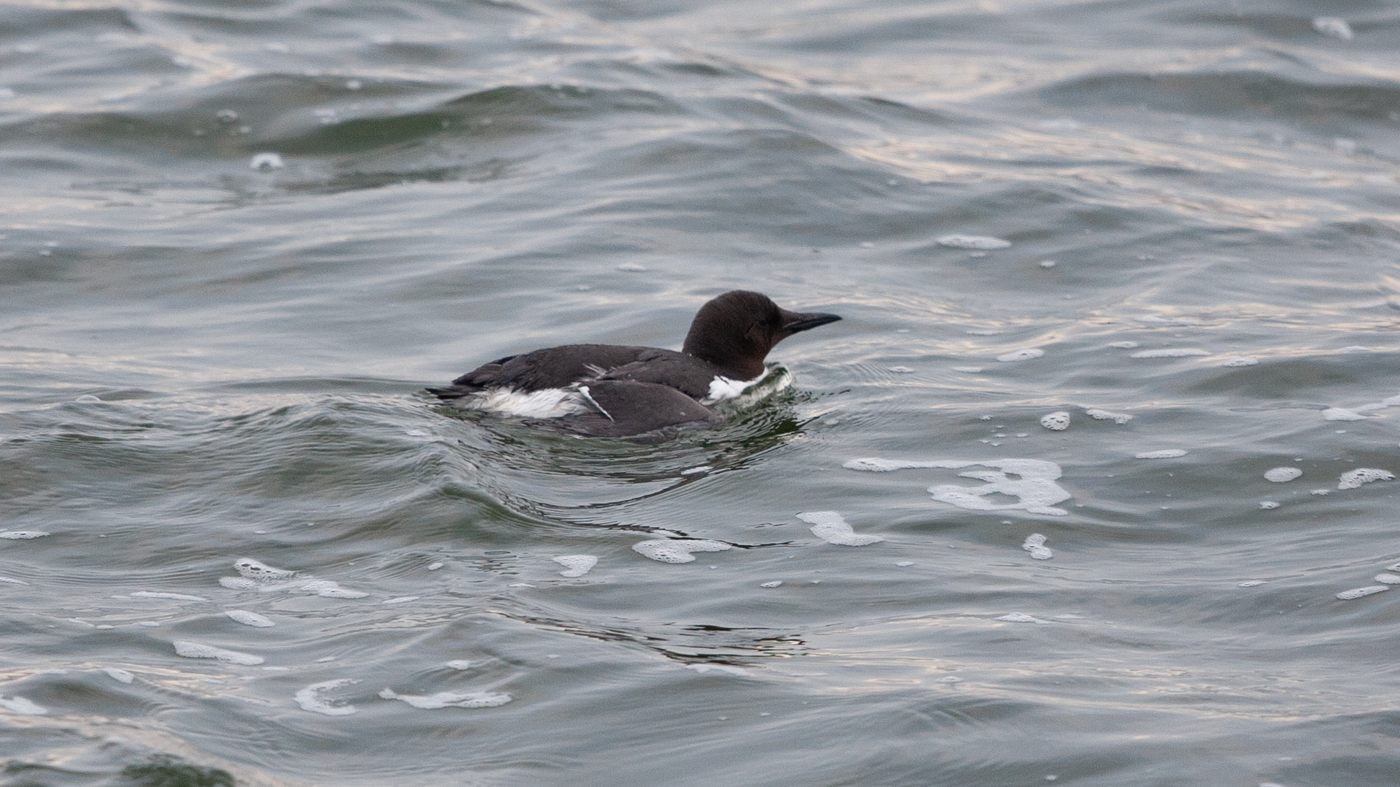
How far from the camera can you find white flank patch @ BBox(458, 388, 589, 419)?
7824 millimetres

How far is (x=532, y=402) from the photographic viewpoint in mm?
7852

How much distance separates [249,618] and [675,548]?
1.51 meters

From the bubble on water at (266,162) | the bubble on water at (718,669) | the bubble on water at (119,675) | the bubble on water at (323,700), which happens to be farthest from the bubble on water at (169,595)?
the bubble on water at (266,162)

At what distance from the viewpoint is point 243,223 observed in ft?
38.4

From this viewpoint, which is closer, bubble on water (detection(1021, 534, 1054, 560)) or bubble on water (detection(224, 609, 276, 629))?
bubble on water (detection(224, 609, 276, 629))

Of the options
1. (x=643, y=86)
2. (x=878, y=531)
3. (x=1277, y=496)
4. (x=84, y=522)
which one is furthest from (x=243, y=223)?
(x=1277, y=496)

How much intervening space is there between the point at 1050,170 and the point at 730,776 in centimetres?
872

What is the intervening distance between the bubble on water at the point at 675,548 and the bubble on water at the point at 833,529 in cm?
39

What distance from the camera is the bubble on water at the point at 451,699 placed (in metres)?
5.33

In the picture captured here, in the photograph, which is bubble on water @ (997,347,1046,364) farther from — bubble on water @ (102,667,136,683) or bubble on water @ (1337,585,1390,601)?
bubble on water @ (102,667,136,683)

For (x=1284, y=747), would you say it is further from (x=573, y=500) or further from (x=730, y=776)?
(x=573, y=500)

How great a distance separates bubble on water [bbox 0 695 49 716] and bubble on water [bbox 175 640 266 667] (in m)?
0.57

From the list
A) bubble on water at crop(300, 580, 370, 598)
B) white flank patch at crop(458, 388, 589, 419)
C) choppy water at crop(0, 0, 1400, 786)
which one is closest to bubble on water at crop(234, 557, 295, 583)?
choppy water at crop(0, 0, 1400, 786)

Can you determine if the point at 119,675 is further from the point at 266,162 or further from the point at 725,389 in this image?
the point at 266,162
